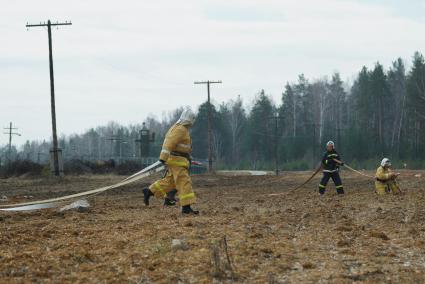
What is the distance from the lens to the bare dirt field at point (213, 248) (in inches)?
259

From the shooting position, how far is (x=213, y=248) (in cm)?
690

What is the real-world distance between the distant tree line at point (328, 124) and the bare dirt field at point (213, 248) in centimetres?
5817

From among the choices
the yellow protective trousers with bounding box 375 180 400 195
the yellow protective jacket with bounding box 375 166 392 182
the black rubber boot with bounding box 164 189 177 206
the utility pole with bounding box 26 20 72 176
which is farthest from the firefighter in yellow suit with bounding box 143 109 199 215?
the utility pole with bounding box 26 20 72 176

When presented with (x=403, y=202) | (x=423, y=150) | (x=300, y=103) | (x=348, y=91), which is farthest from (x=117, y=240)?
(x=348, y=91)

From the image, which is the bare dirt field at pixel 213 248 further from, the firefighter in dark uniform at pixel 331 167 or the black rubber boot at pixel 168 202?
the firefighter in dark uniform at pixel 331 167

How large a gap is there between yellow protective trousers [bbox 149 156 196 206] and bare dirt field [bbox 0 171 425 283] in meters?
0.39

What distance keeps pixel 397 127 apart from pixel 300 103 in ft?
72.4

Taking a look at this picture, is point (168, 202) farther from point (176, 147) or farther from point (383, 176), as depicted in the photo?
point (383, 176)

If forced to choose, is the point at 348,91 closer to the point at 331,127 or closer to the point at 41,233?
the point at 331,127

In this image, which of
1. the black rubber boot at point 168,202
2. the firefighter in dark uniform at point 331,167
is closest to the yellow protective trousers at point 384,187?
the firefighter in dark uniform at point 331,167

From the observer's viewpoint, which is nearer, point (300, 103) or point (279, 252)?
point (279, 252)

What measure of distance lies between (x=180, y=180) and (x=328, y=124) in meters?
89.9

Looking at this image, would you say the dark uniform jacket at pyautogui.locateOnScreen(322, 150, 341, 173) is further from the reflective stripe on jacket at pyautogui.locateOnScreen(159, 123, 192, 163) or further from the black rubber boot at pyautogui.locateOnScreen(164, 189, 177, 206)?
the reflective stripe on jacket at pyautogui.locateOnScreen(159, 123, 192, 163)

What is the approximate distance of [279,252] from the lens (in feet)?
25.7
